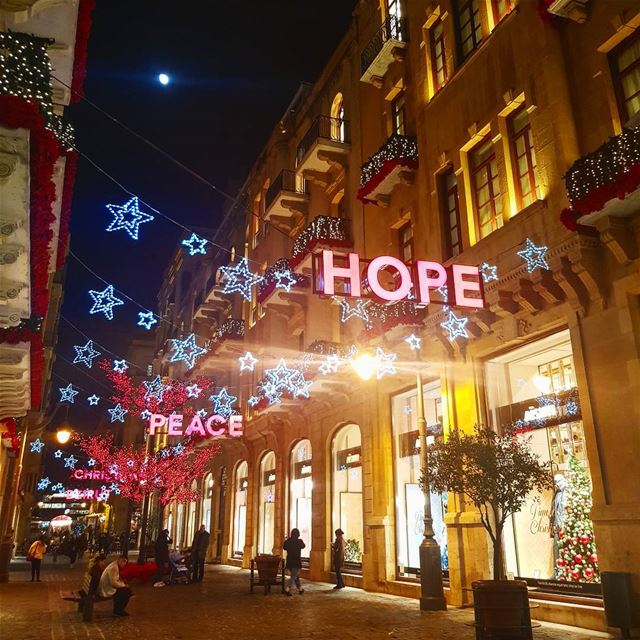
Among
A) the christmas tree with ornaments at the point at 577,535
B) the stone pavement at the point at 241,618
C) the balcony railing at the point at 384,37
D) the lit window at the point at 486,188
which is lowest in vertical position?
the stone pavement at the point at 241,618

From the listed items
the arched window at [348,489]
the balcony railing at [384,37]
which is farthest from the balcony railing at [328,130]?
the arched window at [348,489]

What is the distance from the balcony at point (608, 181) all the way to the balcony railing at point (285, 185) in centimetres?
1542

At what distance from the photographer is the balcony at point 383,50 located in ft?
61.7

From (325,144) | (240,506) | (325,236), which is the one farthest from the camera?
(240,506)

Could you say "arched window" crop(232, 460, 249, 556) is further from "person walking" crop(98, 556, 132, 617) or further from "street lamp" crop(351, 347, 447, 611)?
"street lamp" crop(351, 347, 447, 611)

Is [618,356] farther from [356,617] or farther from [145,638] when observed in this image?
[145,638]

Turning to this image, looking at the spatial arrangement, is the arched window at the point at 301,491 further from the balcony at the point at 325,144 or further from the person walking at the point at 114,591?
the balcony at the point at 325,144

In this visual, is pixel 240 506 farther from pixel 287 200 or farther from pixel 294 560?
pixel 287 200

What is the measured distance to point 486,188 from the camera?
14.9 meters

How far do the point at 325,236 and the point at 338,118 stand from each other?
17.1ft

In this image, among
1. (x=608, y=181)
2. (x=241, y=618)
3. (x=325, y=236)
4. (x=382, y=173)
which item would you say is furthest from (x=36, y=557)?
(x=608, y=181)

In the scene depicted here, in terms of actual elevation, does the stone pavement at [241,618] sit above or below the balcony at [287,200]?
below

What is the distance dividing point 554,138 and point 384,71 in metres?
9.34

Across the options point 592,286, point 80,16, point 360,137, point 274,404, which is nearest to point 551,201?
point 592,286
